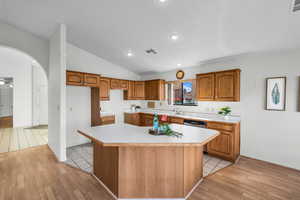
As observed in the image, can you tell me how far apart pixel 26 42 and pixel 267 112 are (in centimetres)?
621

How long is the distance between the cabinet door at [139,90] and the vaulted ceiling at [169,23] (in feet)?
5.64

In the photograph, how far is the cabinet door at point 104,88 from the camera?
4.45m

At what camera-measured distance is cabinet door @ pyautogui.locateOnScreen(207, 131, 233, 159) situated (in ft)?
10.5

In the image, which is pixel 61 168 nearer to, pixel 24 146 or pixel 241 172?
pixel 24 146

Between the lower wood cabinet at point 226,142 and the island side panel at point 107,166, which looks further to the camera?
the lower wood cabinet at point 226,142

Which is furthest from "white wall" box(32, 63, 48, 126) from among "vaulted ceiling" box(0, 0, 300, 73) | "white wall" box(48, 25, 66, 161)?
"white wall" box(48, 25, 66, 161)

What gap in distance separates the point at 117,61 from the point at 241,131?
430 cm

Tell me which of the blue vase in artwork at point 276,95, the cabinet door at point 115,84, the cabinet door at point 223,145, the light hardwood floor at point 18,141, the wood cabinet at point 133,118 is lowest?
the light hardwood floor at point 18,141

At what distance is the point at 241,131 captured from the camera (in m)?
3.56

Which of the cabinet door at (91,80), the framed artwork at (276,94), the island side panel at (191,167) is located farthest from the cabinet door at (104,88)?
the framed artwork at (276,94)

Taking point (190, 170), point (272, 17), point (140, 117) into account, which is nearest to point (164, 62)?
point (140, 117)

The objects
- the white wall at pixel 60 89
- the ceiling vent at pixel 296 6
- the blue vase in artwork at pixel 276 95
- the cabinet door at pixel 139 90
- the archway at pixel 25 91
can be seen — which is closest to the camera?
the ceiling vent at pixel 296 6

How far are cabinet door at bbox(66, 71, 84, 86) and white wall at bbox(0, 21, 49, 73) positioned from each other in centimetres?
91

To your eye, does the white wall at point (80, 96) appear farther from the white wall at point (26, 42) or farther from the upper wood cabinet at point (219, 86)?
the upper wood cabinet at point (219, 86)
